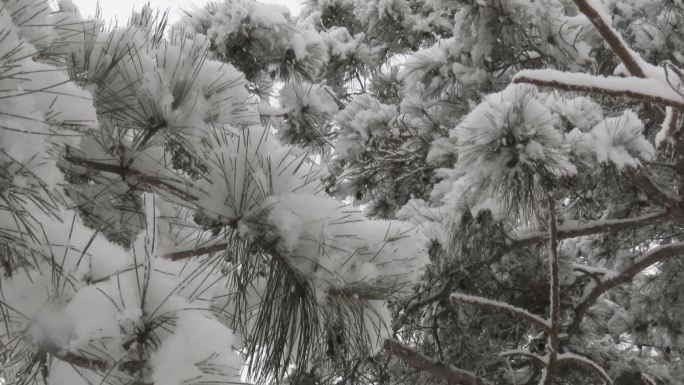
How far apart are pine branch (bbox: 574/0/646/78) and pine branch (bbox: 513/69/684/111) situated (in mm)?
58

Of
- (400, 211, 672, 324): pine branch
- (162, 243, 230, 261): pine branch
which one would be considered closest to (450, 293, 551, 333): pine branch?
(400, 211, 672, 324): pine branch

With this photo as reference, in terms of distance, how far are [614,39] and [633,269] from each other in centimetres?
235

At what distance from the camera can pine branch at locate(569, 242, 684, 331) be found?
2809 millimetres

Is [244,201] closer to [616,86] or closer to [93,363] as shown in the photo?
[93,363]

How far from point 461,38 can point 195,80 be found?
2.33 metres

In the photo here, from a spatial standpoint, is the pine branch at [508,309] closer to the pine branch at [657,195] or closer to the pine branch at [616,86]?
the pine branch at [657,195]

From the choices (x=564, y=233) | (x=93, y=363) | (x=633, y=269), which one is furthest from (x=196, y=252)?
(x=633, y=269)

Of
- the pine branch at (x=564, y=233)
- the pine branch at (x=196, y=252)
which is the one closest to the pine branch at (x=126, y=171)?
the pine branch at (x=196, y=252)

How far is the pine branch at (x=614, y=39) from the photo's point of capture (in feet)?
2.68

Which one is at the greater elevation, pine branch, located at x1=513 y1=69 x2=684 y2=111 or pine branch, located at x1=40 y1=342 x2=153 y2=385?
pine branch, located at x1=513 y1=69 x2=684 y2=111

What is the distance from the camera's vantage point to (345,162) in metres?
3.65

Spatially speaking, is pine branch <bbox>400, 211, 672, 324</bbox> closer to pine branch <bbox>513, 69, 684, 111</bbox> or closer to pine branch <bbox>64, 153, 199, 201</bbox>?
pine branch <bbox>64, 153, 199, 201</bbox>

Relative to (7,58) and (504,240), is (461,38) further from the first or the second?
(7,58)

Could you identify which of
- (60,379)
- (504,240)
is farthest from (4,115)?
(504,240)
